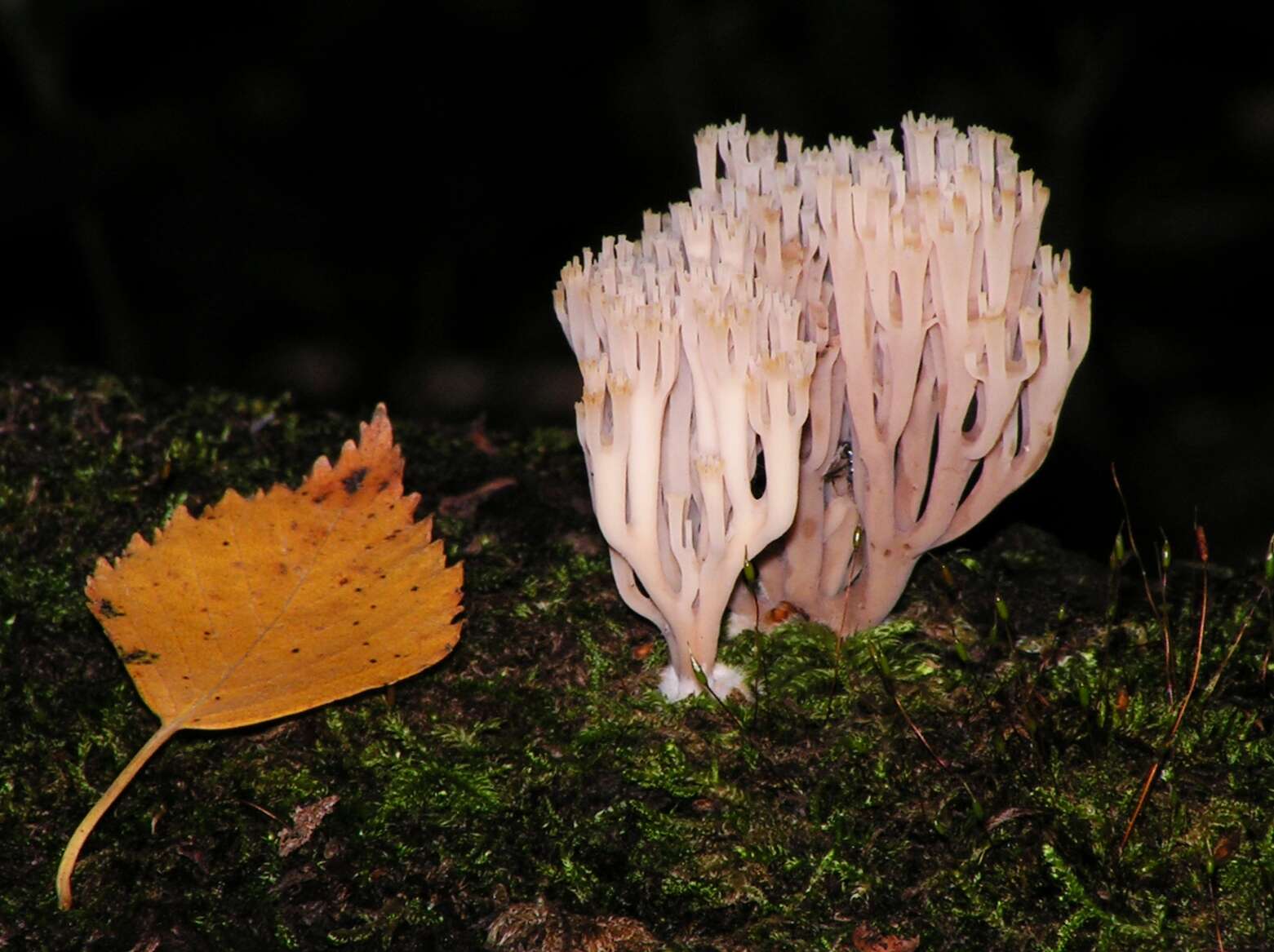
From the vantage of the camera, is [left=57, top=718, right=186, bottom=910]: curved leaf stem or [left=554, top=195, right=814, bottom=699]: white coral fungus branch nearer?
[left=57, top=718, right=186, bottom=910]: curved leaf stem

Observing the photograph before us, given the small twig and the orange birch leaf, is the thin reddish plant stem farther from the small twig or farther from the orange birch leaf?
the orange birch leaf

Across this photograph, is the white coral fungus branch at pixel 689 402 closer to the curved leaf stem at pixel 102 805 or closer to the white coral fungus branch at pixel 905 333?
the white coral fungus branch at pixel 905 333

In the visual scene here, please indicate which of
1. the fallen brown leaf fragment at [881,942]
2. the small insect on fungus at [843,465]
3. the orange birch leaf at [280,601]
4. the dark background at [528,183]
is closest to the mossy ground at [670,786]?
the fallen brown leaf fragment at [881,942]

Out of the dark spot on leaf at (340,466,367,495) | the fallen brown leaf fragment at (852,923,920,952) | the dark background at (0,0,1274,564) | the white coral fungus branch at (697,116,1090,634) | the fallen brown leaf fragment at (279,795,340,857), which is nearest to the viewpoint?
the fallen brown leaf fragment at (852,923,920,952)

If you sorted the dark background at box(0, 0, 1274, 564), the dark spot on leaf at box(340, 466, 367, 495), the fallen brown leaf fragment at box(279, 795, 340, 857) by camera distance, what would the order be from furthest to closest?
the dark background at box(0, 0, 1274, 564) < the dark spot on leaf at box(340, 466, 367, 495) < the fallen brown leaf fragment at box(279, 795, 340, 857)

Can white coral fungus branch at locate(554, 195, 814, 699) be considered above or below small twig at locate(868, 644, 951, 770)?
above

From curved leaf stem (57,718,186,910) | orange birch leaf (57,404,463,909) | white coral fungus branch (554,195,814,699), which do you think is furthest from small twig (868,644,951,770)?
curved leaf stem (57,718,186,910)

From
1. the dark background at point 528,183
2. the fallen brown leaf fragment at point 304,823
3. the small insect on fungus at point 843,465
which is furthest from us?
the dark background at point 528,183

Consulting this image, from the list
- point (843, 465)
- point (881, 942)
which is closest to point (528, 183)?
point (843, 465)
